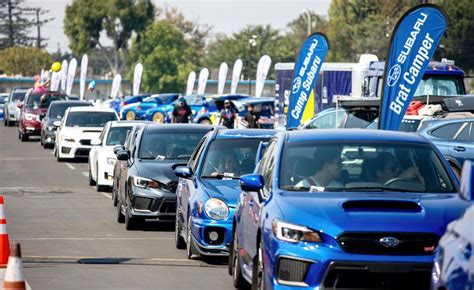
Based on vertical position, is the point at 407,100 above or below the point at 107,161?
above

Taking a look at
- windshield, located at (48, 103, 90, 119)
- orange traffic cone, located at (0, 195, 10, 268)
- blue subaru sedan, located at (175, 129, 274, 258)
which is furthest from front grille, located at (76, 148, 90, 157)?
orange traffic cone, located at (0, 195, 10, 268)

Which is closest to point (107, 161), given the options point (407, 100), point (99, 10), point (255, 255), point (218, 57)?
point (407, 100)

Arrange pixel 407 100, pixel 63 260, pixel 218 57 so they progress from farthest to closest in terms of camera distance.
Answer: pixel 218 57 → pixel 407 100 → pixel 63 260

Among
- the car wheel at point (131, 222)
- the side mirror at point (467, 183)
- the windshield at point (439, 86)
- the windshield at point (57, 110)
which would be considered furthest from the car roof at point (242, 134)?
the windshield at point (57, 110)

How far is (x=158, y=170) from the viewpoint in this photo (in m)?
18.7

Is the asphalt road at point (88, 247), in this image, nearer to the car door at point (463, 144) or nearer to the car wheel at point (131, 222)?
the car wheel at point (131, 222)

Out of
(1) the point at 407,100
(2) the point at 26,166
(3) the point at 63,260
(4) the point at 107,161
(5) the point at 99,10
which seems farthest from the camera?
(5) the point at 99,10

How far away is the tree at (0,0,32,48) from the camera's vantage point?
7116 inches

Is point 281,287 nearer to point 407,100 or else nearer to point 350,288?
point 350,288

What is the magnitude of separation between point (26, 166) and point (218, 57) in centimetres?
11009

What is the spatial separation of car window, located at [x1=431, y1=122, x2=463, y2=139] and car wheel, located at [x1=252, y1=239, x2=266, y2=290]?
1205cm

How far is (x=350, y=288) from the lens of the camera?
9.61 meters

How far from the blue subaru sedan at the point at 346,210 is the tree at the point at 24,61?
5598 inches

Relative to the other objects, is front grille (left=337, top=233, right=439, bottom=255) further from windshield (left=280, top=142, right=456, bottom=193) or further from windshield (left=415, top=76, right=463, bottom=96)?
windshield (left=415, top=76, right=463, bottom=96)
